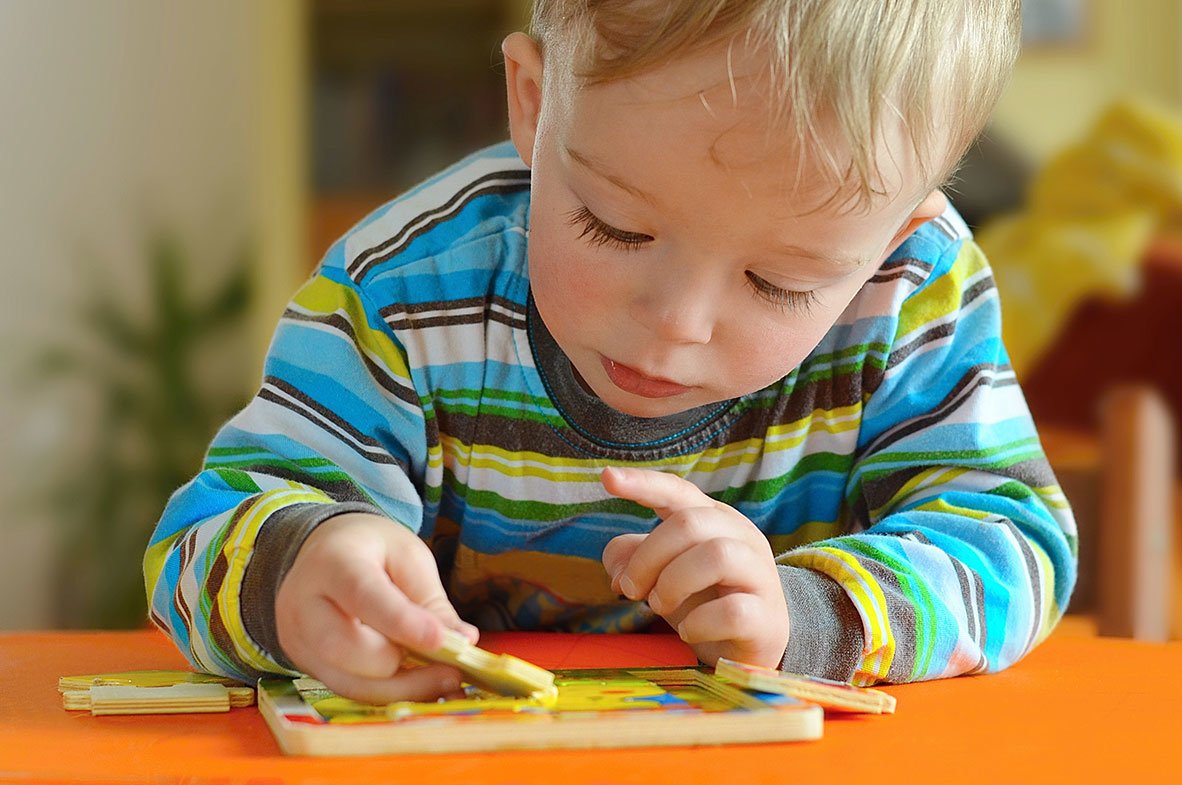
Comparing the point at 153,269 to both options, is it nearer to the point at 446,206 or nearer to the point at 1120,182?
the point at 1120,182

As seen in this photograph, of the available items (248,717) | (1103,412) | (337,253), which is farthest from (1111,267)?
(248,717)

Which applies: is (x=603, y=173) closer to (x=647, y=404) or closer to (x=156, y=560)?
(x=647, y=404)

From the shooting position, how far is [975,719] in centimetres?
58

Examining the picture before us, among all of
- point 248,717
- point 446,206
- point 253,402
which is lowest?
point 248,717

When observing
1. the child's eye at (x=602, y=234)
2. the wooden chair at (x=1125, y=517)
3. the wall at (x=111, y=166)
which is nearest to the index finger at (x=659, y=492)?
the child's eye at (x=602, y=234)

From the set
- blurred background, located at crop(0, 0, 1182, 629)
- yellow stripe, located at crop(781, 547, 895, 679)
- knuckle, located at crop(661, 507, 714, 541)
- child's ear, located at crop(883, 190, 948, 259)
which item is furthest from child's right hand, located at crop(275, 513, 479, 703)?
blurred background, located at crop(0, 0, 1182, 629)

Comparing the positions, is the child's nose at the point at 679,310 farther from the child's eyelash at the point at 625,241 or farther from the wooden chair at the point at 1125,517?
the wooden chair at the point at 1125,517

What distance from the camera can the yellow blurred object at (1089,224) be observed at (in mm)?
2170

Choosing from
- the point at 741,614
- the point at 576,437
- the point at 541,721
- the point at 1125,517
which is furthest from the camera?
the point at 1125,517

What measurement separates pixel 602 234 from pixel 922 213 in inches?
7.8

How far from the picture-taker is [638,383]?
666 mm

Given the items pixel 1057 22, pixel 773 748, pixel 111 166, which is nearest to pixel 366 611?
pixel 773 748

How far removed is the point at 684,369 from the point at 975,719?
20 centimetres

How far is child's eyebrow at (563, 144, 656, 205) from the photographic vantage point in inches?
23.5
